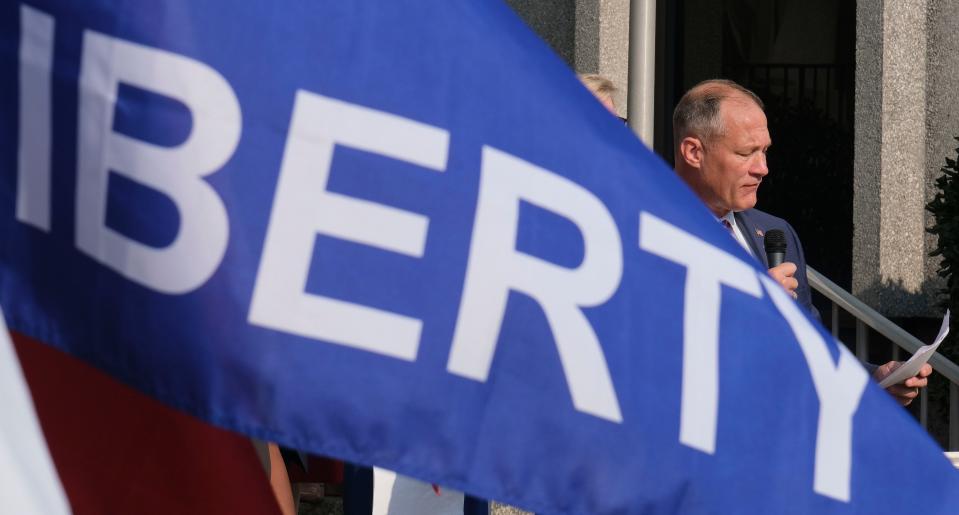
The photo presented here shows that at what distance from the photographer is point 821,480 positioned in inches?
79.1

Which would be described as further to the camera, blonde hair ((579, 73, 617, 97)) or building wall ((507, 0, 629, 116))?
building wall ((507, 0, 629, 116))

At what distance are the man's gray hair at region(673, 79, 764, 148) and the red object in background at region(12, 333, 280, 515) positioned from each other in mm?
2425

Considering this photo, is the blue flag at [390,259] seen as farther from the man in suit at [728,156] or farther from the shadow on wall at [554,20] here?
the shadow on wall at [554,20]

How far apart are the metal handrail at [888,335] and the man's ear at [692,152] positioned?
8.49 feet

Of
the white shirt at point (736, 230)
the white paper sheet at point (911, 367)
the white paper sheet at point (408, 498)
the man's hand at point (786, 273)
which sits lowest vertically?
the white paper sheet at point (408, 498)

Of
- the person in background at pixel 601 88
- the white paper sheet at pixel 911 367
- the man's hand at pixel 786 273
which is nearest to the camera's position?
the white paper sheet at pixel 911 367

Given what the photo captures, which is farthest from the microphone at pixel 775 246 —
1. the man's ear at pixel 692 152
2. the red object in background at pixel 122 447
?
the red object in background at pixel 122 447

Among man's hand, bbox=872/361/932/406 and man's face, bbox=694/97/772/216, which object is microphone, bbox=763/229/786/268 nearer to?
Result: man's face, bbox=694/97/772/216

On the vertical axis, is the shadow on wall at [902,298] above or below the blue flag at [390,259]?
below

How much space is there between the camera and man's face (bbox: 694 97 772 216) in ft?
14.5

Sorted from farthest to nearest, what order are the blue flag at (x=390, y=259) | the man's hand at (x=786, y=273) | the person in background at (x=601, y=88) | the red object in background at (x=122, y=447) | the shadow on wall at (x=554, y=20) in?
the shadow on wall at (x=554, y=20) < the person in background at (x=601, y=88) < the man's hand at (x=786, y=273) < the red object in background at (x=122, y=447) < the blue flag at (x=390, y=259)

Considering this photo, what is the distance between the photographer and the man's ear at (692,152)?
447 centimetres

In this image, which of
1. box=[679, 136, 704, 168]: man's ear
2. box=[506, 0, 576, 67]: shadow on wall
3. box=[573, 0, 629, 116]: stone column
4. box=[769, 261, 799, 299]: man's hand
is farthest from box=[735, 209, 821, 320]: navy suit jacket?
box=[506, 0, 576, 67]: shadow on wall

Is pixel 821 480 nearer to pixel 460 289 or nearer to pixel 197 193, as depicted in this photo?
pixel 460 289
